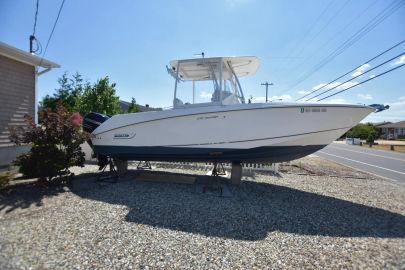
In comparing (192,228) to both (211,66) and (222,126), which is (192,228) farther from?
(211,66)

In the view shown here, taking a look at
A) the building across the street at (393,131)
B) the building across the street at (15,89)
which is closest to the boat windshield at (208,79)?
the building across the street at (15,89)

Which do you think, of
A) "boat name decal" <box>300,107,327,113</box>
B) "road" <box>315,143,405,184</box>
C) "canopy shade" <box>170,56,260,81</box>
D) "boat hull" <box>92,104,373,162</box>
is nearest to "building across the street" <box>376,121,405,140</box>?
"road" <box>315,143,405,184</box>

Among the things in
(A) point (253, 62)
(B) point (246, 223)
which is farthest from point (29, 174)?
(A) point (253, 62)

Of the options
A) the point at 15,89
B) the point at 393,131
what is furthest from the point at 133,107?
the point at 393,131

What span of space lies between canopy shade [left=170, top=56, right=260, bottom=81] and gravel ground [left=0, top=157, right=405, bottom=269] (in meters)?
3.06

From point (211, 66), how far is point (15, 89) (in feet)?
19.0

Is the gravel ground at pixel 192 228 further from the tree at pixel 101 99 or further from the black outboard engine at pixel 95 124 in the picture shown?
the tree at pixel 101 99

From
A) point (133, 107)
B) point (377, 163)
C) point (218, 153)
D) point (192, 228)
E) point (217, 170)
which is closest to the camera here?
point (192, 228)

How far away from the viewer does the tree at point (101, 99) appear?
20922 millimetres

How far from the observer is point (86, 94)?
2192 centimetres

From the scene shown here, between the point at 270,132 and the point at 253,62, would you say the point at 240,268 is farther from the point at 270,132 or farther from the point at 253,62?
the point at 253,62

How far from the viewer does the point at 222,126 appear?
5.73 metres

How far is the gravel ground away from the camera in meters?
2.87

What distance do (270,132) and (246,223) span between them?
224cm
